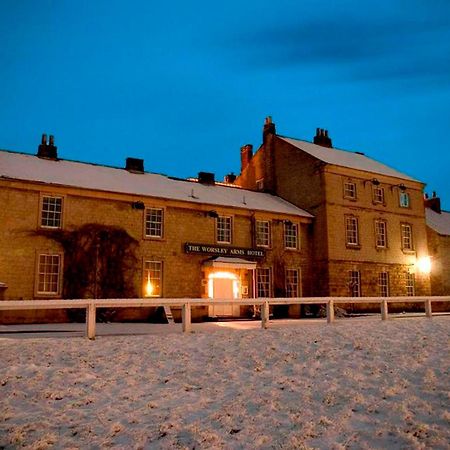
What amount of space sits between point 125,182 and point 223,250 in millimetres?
6042

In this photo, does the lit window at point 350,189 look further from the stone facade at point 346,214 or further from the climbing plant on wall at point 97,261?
the climbing plant on wall at point 97,261

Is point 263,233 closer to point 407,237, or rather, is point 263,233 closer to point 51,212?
point 407,237

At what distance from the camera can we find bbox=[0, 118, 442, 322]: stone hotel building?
69.2 feet

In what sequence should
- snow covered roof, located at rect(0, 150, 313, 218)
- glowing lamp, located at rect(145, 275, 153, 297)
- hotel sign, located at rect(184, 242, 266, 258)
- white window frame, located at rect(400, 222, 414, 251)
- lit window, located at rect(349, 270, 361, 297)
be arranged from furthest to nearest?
white window frame, located at rect(400, 222, 414, 251) → lit window, located at rect(349, 270, 361, 297) → hotel sign, located at rect(184, 242, 266, 258) → glowing lamp, located at rect(145, 275, 153, 297) → snow covered roof, located at rect(0, 150, 313, 218)

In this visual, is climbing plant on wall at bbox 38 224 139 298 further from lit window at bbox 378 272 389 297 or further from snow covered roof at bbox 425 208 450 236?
snow covered roof at bbox 425 208 450 236

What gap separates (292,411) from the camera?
6398 millimetres

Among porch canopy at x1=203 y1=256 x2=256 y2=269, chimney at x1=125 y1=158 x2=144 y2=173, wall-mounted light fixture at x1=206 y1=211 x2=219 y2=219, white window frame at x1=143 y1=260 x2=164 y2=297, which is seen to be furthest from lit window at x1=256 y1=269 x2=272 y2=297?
chimney at x1=125 y1=158 x2=144 y2=173

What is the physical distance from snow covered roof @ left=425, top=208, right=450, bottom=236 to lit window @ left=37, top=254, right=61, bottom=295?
27894 millimetres

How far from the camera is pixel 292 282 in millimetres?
27703

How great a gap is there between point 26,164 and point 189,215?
8.10 meters

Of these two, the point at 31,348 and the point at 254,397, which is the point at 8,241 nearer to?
the point at 31,348

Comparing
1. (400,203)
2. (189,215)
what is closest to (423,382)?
(189,215)

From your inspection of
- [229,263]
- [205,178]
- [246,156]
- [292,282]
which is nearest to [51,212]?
[229,263]

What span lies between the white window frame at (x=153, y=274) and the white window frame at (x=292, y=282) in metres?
7.53
